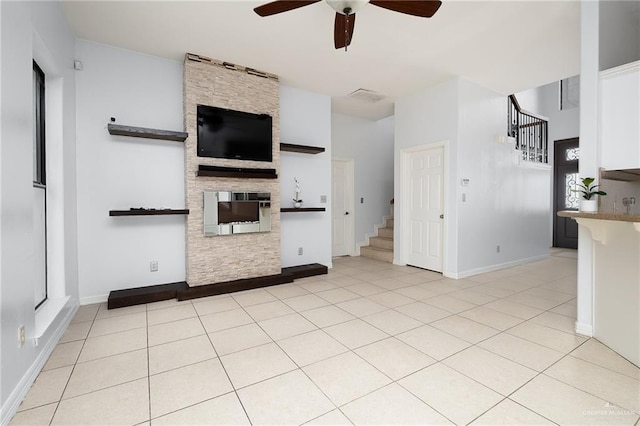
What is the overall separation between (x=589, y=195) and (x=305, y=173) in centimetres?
367

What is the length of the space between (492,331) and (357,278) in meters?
2.17

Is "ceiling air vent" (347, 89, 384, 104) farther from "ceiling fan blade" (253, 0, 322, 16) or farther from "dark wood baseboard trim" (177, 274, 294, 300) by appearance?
"dark wood baseboard trim" (177, 274, 294, 300)

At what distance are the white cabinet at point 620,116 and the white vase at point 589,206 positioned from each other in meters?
0.33

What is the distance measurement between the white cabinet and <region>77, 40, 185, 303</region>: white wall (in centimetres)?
456

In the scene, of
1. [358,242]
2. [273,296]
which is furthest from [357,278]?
[358,242]

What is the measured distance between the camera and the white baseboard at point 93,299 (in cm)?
343

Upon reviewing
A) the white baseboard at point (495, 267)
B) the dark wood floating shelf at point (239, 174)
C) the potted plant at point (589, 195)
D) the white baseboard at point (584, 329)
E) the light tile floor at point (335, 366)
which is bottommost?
the light tile floor at point (335, 366)

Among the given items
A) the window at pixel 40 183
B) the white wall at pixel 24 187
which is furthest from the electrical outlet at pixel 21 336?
the window at pixel 40 183

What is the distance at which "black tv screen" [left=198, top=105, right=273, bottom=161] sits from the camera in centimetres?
382

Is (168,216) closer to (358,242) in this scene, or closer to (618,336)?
(358,242)

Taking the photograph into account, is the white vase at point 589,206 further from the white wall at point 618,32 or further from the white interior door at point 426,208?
the white interior door at point 426,208

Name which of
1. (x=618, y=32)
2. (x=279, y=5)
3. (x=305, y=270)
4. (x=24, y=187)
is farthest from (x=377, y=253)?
(x=24, y=187)

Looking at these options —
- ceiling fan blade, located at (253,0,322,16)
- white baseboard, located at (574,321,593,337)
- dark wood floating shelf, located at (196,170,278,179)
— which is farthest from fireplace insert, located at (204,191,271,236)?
white baseboard, located at (574,321,593,337)

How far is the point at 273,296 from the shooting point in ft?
12.3
